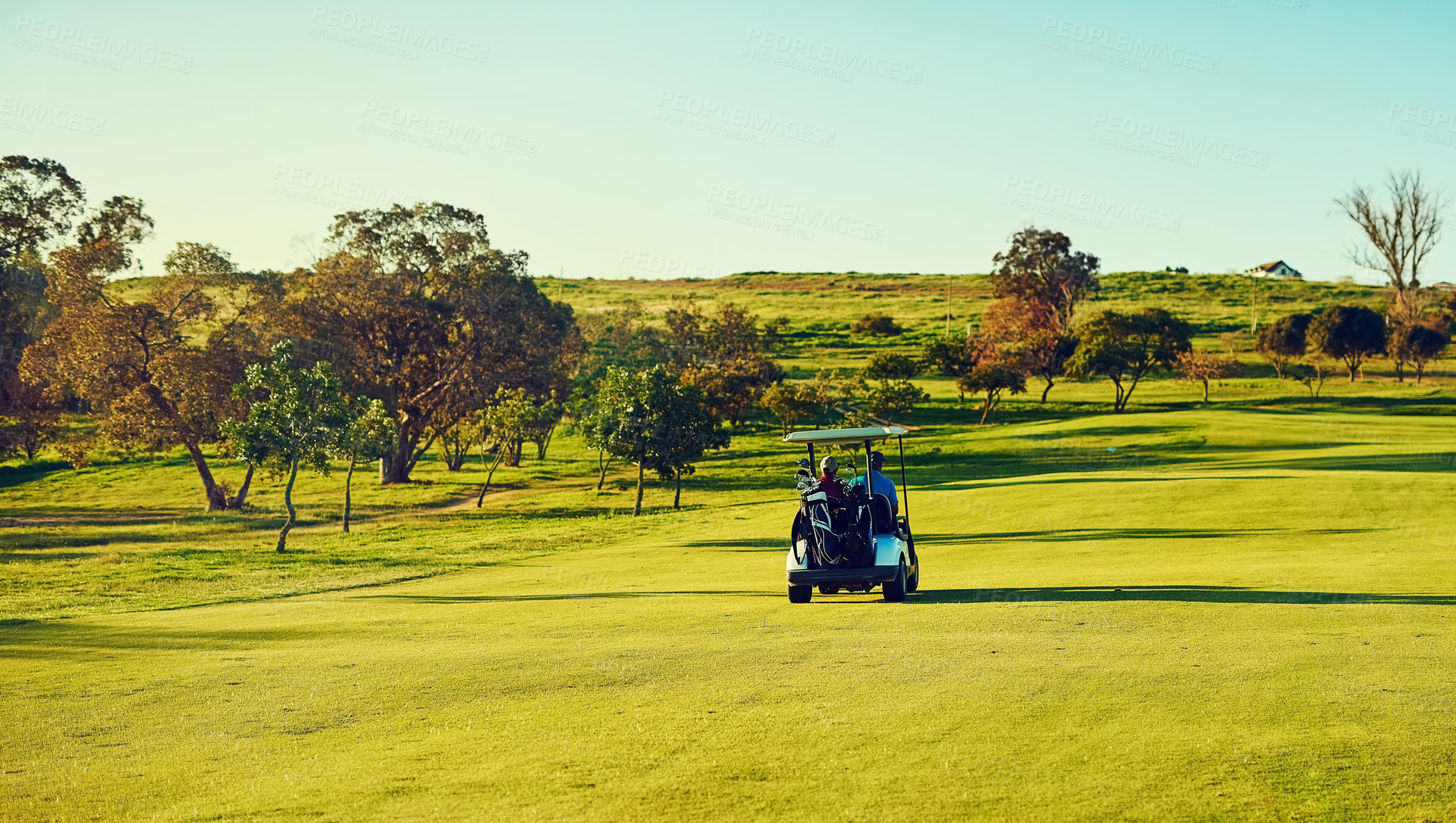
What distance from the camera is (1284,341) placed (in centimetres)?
9388

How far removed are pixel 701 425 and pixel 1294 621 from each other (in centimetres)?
3675

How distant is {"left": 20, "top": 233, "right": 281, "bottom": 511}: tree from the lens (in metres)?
50.4

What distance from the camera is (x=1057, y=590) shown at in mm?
17953

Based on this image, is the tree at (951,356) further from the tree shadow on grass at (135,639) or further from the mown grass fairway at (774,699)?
the tree shadow on grass at (135,639)

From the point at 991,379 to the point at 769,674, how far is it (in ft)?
217

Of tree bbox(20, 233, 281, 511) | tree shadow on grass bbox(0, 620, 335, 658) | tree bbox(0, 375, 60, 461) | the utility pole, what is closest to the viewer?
tree shadow on grass bbox(0, 620, 335, 658)

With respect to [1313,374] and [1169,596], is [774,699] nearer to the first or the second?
[1169,596]

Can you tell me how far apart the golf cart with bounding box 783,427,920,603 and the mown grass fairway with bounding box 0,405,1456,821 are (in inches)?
21.4

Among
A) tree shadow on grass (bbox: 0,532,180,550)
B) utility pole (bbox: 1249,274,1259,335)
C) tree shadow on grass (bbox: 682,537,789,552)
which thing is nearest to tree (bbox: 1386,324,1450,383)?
utility pole (bbox: 1249,274,1259,335)

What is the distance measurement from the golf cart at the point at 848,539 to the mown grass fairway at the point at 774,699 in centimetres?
54

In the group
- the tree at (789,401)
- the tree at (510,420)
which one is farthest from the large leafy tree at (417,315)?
the tree at (789,401)

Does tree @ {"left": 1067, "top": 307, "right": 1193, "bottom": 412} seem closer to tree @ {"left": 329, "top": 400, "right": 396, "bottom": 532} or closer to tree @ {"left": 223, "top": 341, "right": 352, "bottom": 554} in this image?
tree @ {"left": 329, "top": 400, "right": 396, "bottom": 532}

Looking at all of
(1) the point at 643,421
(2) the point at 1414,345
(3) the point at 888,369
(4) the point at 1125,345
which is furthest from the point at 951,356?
(1) the point at 643,421

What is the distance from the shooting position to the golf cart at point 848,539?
16516 millimetres
